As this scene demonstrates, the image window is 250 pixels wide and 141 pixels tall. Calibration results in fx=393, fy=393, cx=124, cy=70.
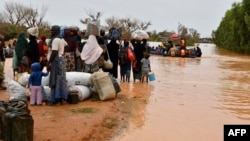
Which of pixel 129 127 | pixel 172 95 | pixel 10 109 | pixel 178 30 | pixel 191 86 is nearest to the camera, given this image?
pixel 10 109

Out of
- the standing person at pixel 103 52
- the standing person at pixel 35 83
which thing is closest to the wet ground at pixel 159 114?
the standing person at pixel 35 83

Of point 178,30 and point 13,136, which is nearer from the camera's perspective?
point 13,136

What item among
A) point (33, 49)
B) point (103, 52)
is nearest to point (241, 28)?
point (103, 52)

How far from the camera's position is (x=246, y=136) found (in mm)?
5090

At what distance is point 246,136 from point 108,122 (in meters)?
2.52

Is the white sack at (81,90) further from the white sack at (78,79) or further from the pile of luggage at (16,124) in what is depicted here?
the pile of luggage at (16,124)

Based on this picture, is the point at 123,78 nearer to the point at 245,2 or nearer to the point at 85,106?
the point at 85,106

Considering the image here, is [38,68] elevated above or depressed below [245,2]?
below

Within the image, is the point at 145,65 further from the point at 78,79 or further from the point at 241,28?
the point at 241,28

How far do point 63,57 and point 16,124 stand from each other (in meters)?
3.09

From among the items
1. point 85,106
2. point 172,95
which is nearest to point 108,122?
point 85,106

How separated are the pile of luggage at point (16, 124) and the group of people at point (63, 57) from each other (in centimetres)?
244

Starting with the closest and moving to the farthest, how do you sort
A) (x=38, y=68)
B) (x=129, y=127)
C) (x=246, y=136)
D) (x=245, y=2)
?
(x=246, y=136)
(x=129, y=127)
(x=38, y=68)
(x=245, y=2)

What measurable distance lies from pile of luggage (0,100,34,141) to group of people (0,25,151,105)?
2.44 metres
